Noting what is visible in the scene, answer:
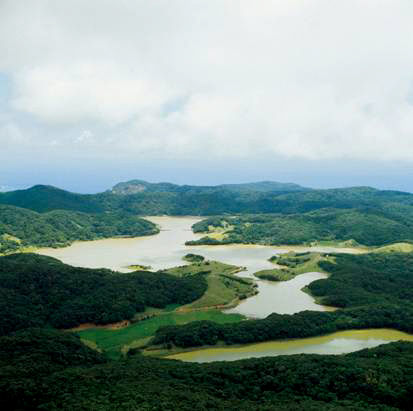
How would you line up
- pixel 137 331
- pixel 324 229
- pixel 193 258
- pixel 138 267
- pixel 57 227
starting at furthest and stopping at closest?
pixel 324 229, pixel 57 227, pixel 193 258, pixel 138 267, pixel 137 331

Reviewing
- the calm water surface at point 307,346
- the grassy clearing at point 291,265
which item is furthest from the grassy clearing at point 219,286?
the calm water surface at point 307,346

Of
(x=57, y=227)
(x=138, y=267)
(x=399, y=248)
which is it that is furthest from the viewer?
(x=57, y=227)

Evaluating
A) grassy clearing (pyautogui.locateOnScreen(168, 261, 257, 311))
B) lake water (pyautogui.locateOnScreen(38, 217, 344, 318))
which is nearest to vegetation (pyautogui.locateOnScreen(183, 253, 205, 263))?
lake water (pyautogui.locateOnScreen(38, 217, 344, 318))

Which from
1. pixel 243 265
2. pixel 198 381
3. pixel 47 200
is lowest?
pixel 198 381

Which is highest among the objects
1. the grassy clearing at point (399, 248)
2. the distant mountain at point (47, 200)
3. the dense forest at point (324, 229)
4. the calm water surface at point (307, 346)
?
the distant mountain at point (47, 200)

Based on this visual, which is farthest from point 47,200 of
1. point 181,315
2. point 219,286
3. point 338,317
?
point 338,317

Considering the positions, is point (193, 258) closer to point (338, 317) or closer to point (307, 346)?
point (338, 317)

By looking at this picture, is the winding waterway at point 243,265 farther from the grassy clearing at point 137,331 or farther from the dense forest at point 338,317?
the grassy clearing at point 137,331
